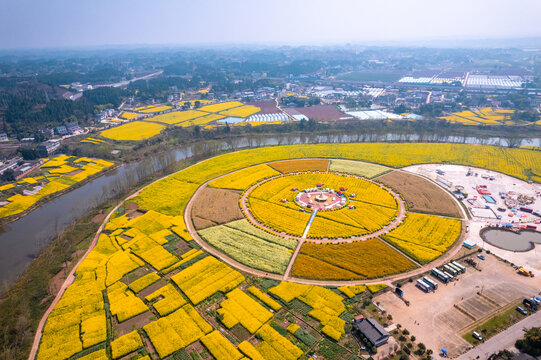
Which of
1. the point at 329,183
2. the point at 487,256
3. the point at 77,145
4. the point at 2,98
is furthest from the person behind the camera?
the point at 2,98

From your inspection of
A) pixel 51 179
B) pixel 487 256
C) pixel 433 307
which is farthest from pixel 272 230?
pixel 51 179

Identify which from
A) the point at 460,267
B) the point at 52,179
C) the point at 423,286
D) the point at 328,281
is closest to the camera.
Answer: the point at 423,286

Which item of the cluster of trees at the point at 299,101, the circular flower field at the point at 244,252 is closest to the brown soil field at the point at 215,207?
the circular flower field at the point at 244,252

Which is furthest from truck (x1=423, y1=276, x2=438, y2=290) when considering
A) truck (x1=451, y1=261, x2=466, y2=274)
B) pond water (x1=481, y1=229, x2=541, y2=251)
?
pond water (x1=481, y1=229, x2=541, y2=251)

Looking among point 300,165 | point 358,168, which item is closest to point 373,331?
point 358,168

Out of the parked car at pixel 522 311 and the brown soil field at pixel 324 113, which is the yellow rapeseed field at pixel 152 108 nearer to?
the brown soil field at pixel 324 113

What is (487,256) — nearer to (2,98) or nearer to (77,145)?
(77,145)

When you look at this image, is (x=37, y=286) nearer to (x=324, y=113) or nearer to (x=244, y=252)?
(x=244, y=252)
